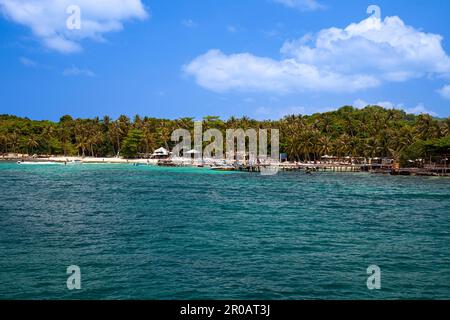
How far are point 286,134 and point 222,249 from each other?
103 metres

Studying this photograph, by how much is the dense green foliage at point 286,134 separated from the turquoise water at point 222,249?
6548cm

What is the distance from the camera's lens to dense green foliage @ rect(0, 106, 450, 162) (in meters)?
106

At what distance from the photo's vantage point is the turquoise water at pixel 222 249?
687 inches

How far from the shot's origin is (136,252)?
75.0ft

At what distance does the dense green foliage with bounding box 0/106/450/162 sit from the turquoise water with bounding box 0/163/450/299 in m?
65.5
